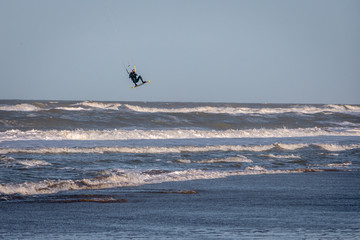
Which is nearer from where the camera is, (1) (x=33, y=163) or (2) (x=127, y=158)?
(1) (x=33, y=163)

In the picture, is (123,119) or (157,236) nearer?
(157,236)

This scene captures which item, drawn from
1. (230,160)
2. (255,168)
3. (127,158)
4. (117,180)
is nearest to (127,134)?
(127,158)

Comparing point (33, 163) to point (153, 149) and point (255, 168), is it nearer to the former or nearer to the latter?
point (153, 149)

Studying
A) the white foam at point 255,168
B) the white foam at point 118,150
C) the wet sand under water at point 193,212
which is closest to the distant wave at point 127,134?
the white foam at point 118,150

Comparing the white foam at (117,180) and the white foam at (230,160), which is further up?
the white foam at (117,180)

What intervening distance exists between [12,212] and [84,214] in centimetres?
103

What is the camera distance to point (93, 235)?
263 inches

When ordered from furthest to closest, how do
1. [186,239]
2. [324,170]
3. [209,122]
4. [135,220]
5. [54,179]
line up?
[209,122]
[324,170]
[54,179]
[135,220]
[186,239]

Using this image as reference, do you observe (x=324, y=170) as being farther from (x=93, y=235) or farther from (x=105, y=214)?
(x=93, y=235)

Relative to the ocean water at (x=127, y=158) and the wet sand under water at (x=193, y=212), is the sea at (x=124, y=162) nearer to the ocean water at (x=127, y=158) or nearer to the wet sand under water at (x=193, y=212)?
the ocean water at (x=127, y=158)

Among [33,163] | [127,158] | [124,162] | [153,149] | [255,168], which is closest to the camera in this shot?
[33,163]

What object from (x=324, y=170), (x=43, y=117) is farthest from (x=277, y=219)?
(x=43, y=117)

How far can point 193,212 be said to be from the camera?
8188mm

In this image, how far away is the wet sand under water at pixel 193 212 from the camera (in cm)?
684
